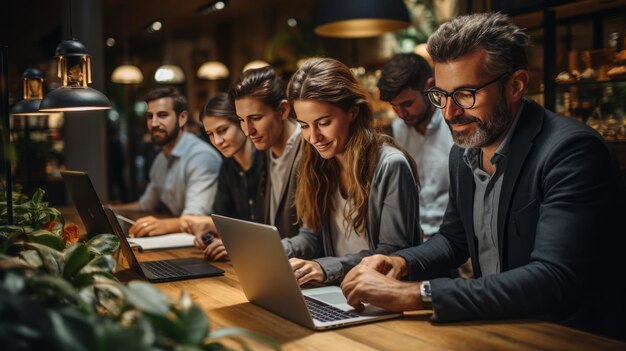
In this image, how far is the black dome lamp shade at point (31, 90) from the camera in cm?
312

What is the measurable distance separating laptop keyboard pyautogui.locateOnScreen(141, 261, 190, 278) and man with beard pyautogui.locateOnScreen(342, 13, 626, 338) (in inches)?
30.4

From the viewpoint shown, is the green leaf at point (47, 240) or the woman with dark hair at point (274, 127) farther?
the woman with dark hair at point (274, 127)

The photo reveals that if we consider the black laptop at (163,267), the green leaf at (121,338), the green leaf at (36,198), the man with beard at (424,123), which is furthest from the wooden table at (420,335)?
the man with beard at (424,123)

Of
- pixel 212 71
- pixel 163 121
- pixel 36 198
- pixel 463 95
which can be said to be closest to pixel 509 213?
pixel 463 95

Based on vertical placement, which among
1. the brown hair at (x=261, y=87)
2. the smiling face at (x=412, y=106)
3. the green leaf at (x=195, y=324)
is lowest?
the green leaf at (x=195, y=324)

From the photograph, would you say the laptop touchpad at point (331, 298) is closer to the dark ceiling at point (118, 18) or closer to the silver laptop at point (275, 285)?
the silver laptop at point (275, 285)

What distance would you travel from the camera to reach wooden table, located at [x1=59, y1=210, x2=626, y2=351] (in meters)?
1.45

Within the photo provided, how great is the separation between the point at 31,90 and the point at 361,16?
1852 millimetres

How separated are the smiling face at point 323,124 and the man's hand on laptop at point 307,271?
465 mm

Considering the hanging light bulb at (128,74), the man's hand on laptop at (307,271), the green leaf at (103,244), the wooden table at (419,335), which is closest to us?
the wooden table at (419,335)

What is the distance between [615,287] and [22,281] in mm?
1587

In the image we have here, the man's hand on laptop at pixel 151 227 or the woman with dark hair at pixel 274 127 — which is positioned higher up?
the woman with dark hair at pixel 274 127

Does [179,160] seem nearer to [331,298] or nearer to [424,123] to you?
[424,123]

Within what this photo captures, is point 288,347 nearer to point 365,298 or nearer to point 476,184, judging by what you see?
point 365,298
